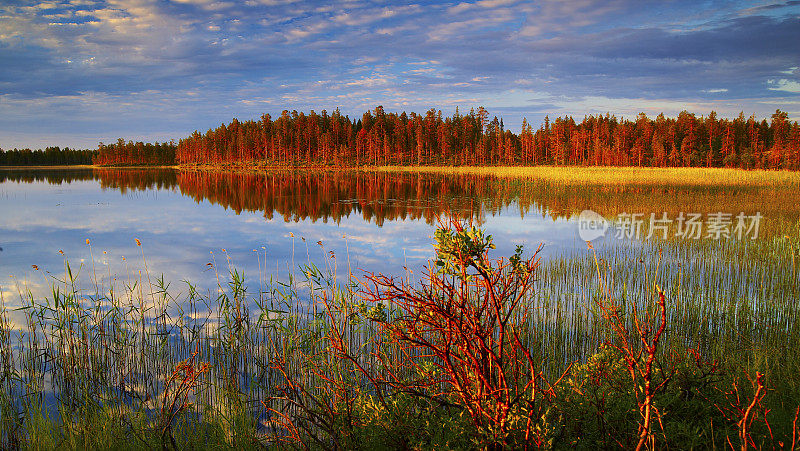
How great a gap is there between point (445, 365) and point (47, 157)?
724ft

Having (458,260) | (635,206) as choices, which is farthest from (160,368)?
(635,206)

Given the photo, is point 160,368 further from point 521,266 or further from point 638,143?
point 638,143

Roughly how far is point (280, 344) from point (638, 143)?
371 ft

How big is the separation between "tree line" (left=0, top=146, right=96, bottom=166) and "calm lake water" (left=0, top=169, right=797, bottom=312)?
544 feet

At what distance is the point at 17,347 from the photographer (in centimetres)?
796

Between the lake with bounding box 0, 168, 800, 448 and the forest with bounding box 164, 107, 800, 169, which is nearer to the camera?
the lake with bounding box 0, 168, 800, 448

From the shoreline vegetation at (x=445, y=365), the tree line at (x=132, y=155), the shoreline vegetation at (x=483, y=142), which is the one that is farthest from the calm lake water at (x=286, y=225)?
the tree line at (x=132, y=155)

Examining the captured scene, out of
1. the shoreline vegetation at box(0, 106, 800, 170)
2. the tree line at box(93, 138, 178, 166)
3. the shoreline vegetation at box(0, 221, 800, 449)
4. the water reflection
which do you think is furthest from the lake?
the tree line at box(93, 138, 178, 166)

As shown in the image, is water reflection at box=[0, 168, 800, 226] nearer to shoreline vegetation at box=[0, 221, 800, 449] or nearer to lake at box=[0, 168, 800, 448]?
lake at box=[0, 168, 800, 448]

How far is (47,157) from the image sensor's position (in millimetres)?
178250

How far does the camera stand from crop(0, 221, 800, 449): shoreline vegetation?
3.23m

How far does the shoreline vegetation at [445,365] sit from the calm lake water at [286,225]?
207 cm

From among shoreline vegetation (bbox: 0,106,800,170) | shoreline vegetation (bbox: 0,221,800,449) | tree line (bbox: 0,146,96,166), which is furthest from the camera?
tree line (bbox: 0,146,96,166)

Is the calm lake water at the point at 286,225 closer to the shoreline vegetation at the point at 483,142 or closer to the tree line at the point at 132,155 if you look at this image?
the shoreline vegetation at the point at 483,142
